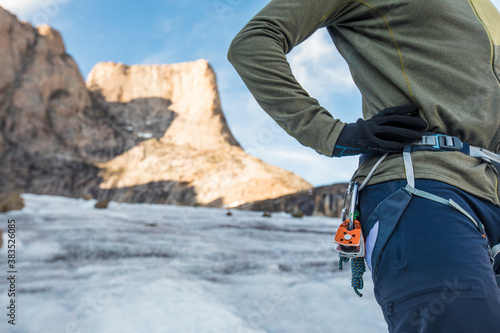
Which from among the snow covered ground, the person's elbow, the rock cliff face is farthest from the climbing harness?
the rock cliff face

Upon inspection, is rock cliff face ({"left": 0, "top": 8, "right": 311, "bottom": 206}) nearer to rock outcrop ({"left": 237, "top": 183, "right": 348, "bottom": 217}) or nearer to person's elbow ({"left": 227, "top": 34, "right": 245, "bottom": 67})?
rock outcrop ({"left": 237, "top": 183, "right": 348, "bottom": 217})

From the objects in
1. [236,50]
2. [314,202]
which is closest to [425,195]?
[236,50]

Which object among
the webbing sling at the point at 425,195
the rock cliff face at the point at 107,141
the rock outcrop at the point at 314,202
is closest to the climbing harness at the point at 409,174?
the webbing sling at the point at 425,195

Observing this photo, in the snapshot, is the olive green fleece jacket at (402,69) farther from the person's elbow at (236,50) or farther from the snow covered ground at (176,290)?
the snow covered ground at (176,290)

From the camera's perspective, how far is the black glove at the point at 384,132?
2.89ft

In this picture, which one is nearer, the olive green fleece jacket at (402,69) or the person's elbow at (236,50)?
the olive green fleece jacket at (402,69)

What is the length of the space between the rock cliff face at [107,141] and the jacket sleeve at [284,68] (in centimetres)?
2927

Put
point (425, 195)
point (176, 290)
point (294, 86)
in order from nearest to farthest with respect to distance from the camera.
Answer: point (425, 195), point (294, 86), point (176, 290)

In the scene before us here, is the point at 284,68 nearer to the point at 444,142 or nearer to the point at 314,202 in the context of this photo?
the point at 444,142

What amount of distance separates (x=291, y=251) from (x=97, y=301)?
2.77m

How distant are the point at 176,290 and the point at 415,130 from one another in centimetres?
206

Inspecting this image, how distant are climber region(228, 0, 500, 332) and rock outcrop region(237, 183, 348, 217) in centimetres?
2188

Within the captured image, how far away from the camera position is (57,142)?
3525 cm

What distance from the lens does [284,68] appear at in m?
1.00
